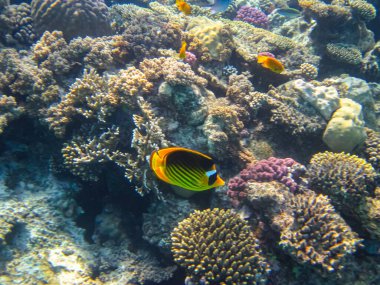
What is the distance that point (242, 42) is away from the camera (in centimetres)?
672

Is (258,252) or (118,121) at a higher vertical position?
(118,121)

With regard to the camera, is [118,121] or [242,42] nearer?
[118,121]

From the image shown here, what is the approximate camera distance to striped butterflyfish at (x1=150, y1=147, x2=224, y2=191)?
2.02 meters

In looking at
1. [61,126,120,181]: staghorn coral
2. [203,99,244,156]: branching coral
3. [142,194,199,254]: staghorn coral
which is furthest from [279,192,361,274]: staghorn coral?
[61,126,120,181]: staghorn coral

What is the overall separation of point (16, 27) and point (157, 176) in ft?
19.2

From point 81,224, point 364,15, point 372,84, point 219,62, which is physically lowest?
point 81,224

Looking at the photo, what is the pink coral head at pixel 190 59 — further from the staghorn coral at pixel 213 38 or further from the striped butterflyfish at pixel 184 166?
the striped butterflyfish at pixel 184 166

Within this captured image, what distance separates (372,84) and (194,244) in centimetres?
731

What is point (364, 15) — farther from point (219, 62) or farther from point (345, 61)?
point (219, 62)

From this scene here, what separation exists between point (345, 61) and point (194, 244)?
23.9 feet

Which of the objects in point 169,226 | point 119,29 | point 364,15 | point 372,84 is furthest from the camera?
point 364,15

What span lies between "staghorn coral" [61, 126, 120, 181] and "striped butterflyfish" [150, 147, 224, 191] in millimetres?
2467

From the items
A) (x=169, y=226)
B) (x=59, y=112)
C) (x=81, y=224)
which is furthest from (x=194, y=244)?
(x=59, y=112)

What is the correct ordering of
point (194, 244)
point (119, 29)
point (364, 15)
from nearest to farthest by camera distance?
1. point (194, 244)
2. point (119, 29)
3. point (364, 15)
